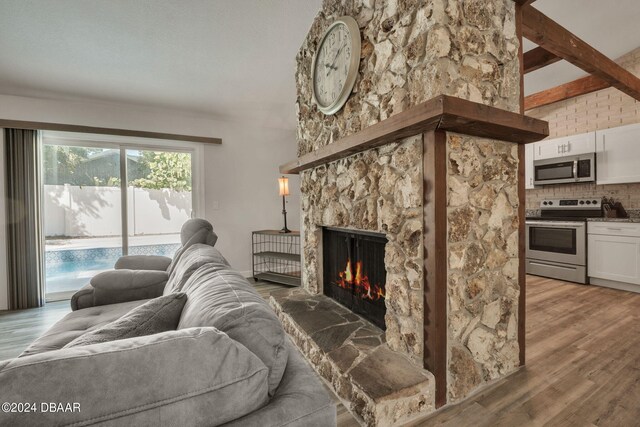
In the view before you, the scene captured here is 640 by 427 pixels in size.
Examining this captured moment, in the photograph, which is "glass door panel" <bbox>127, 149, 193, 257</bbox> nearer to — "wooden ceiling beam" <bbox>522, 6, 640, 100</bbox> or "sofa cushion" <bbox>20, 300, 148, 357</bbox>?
"sofa cushion" <bbox>20, 300, 148, 357</bbox>

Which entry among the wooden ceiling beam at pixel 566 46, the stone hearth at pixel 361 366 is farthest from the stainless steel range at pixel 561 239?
the stone hearth at pixel 361 366

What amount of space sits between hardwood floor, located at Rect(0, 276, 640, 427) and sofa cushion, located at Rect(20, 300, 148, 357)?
1.12 m

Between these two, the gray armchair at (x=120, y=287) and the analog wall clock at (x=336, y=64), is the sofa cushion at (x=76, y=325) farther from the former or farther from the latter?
the analog wall clock at (x=336, y=64)

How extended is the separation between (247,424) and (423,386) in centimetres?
109

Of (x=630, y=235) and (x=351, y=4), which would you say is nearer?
(x=351, y=4)

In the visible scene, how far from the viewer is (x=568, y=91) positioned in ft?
12.3

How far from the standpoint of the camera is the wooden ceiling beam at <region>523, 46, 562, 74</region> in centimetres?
249

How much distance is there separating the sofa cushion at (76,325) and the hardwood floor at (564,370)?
112 cm

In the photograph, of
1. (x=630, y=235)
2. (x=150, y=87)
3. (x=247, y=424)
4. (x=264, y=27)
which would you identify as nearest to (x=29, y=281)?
(x=150, y=87)

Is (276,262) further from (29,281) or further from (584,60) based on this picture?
(584,60)

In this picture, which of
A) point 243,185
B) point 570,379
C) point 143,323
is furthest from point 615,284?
point 243,185

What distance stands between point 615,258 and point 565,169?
1313 millimetres

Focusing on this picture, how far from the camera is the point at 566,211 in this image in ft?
13.4

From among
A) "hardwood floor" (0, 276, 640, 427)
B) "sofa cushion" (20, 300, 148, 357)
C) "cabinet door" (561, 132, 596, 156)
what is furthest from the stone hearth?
"cabinet door" (561, 132, 596, 156)
